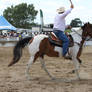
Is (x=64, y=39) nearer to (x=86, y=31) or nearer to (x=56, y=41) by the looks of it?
(x=56, y=41)

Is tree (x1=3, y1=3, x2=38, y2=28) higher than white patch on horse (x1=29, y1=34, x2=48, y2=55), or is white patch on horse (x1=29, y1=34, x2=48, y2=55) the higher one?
white patch on horse (x1=29, y1=34, x2=48, y2=55)

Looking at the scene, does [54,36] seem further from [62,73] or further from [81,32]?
[62,73]

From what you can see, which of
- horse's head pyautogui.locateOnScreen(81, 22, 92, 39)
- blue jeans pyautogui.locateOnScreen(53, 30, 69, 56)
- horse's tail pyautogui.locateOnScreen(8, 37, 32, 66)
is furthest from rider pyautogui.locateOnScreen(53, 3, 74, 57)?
horse's tail pyautogui.locateOnScreen(8, 37, 32, 66)

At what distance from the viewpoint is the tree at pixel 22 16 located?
94.0m

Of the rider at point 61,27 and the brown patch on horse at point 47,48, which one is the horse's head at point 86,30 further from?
the brown patch on horse at point 47,48

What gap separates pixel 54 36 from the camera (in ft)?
32.7

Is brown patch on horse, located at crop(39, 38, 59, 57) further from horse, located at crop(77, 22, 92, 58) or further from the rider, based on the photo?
horse, located at crop(77, 22, 92, 58)

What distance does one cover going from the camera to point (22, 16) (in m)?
94.0

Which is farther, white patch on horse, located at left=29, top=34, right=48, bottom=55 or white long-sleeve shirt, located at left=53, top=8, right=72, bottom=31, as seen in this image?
white patch on horse, located at left=29, top=34, right=48, bottom=55

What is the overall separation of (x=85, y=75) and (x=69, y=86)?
2322 mm

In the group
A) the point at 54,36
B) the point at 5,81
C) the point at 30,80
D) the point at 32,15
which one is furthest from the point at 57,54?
the point at 32,15

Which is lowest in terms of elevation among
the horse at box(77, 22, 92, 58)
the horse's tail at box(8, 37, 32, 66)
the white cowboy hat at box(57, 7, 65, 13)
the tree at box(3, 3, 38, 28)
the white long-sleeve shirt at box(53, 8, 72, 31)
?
the tree at box(3, 3, 38, 28)

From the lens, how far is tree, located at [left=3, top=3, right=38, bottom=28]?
94000mm

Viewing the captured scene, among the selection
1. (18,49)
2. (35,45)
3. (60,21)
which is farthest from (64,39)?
(18,49)
